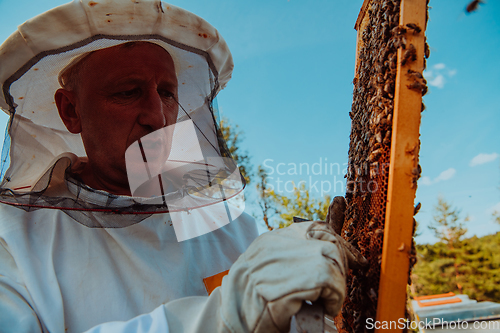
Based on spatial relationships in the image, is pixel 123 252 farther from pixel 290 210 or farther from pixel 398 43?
pixel 290 210

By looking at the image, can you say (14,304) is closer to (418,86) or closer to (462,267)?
(418,86)

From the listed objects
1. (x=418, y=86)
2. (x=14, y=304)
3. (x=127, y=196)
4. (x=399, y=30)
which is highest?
(x=399, y=30)

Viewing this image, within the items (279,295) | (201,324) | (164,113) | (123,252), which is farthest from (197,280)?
(164,113)

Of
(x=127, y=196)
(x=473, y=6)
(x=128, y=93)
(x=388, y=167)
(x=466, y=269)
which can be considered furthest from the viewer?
(x=466, y=269)

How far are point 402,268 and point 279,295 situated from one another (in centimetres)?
45

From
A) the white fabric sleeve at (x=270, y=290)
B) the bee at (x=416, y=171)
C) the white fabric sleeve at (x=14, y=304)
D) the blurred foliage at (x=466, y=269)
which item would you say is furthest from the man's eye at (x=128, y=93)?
the blurred foliage at (x=466, y=269)

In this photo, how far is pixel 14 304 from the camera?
1426mm

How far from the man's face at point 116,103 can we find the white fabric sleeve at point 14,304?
0.77 meters

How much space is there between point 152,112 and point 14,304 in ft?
4.49

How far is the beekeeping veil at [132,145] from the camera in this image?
175 cm

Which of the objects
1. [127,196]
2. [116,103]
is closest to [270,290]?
[127,196]

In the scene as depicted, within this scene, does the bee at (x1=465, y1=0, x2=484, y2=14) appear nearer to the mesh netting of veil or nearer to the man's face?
the mesh netting of veil

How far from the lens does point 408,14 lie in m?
1.10

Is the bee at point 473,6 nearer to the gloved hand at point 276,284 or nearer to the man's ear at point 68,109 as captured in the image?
the gloved hand at point 276,284
